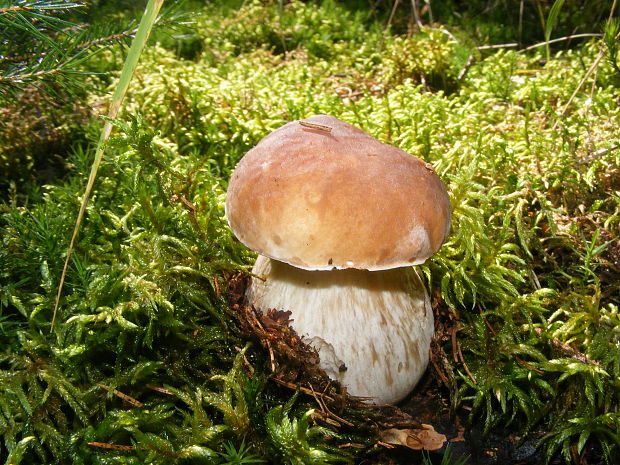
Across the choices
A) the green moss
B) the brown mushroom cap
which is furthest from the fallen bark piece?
the brown mushroom cap

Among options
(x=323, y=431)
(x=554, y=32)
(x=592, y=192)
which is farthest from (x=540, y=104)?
(x=323, y=431)

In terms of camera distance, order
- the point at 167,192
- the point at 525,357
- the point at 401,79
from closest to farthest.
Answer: the point at 525,357, the point at 167,192, the point at 401,79

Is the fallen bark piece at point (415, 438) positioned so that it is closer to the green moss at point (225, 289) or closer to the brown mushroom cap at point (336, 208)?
the green moss at point (225, 289)

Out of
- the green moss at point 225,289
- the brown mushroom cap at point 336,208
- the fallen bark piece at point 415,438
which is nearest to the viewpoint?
the brown mushroom cap at point 336,208

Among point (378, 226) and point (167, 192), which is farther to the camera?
point (167, 192)

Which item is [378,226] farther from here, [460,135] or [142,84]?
[142,84]

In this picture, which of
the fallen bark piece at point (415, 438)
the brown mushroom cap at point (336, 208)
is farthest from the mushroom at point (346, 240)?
the fallen bark piece at point (415, 438)

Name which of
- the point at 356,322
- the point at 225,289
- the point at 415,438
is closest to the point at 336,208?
the point at 356,322

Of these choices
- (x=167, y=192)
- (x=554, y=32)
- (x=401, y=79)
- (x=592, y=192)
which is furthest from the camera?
(x=554, y=32)
